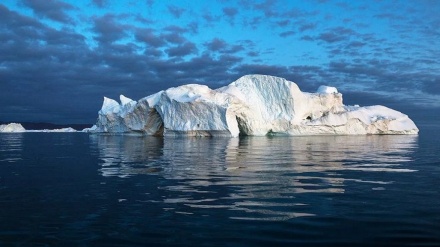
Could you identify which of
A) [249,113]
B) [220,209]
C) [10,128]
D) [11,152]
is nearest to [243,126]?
[249,113]

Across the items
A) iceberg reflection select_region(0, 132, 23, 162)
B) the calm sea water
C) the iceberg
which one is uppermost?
the iceberg

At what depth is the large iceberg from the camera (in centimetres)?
3788

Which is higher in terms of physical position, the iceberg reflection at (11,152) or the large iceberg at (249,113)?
the large iceberg at (249,113)

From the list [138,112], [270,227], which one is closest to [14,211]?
[270,227]

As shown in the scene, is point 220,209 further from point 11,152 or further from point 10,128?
point 10,128

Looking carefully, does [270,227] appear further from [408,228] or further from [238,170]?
[238,170]

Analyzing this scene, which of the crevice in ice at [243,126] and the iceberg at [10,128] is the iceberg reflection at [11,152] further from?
the iceberg at [10,128]

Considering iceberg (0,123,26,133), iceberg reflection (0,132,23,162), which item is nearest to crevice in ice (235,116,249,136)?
iceberg reflection (0,132,23,162)

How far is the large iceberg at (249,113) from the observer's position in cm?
3788

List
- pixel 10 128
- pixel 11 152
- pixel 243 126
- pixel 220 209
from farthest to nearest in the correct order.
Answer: pixel 10 128 → pixel 243 126 → pixel 11 152 → pixel 220 209

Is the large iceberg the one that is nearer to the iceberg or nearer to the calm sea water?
the calm sea water

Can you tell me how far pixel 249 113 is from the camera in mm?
41344

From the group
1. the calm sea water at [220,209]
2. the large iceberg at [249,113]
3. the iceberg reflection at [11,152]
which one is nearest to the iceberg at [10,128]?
the large iceberg at [249,113]

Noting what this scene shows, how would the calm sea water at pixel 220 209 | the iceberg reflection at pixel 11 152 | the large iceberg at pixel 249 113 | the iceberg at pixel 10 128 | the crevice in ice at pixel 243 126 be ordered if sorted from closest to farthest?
the calm sea water at pixel 220 209 < the iceberg reflection at pixel 11 152 < the large iceberg at pixel 249 113 < the crevice in ice at pixel 243 126 < the iceberg at pixel 10 128
